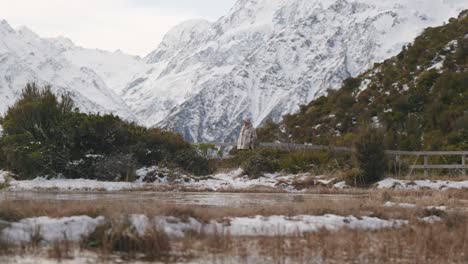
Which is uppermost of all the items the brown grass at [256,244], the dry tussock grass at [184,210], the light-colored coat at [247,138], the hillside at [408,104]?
the hillside at [408,104]

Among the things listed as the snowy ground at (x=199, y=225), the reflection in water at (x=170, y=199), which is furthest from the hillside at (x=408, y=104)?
the snowy ground at (x=199, y=225)

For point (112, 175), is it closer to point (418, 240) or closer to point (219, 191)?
point (219, 191)

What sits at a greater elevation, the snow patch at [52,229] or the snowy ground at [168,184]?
the snowy ground at [168,184]

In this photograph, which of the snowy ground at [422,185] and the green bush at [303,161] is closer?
the snowy ground at [422,185]

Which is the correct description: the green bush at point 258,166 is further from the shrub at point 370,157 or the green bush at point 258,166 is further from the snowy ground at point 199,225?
the snowy ground at point 199,225

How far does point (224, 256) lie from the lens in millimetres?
10922

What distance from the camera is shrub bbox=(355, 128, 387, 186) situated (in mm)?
28453

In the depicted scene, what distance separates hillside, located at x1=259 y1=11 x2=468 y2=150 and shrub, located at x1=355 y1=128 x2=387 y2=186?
8.03 m

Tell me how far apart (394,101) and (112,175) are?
925 inches

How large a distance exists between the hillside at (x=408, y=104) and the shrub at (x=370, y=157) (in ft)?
26.4

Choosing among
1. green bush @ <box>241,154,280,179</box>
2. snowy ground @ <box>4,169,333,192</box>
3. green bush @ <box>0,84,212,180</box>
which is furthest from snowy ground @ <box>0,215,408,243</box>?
green bush @ <box>241,154,280,179</box>

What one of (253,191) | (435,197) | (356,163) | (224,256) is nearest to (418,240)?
(224,256)

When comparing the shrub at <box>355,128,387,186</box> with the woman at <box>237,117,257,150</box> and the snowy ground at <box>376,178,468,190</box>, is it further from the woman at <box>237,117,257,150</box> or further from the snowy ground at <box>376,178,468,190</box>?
the woman at <box>237,117,257,150</box>

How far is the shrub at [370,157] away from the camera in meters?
28.5
